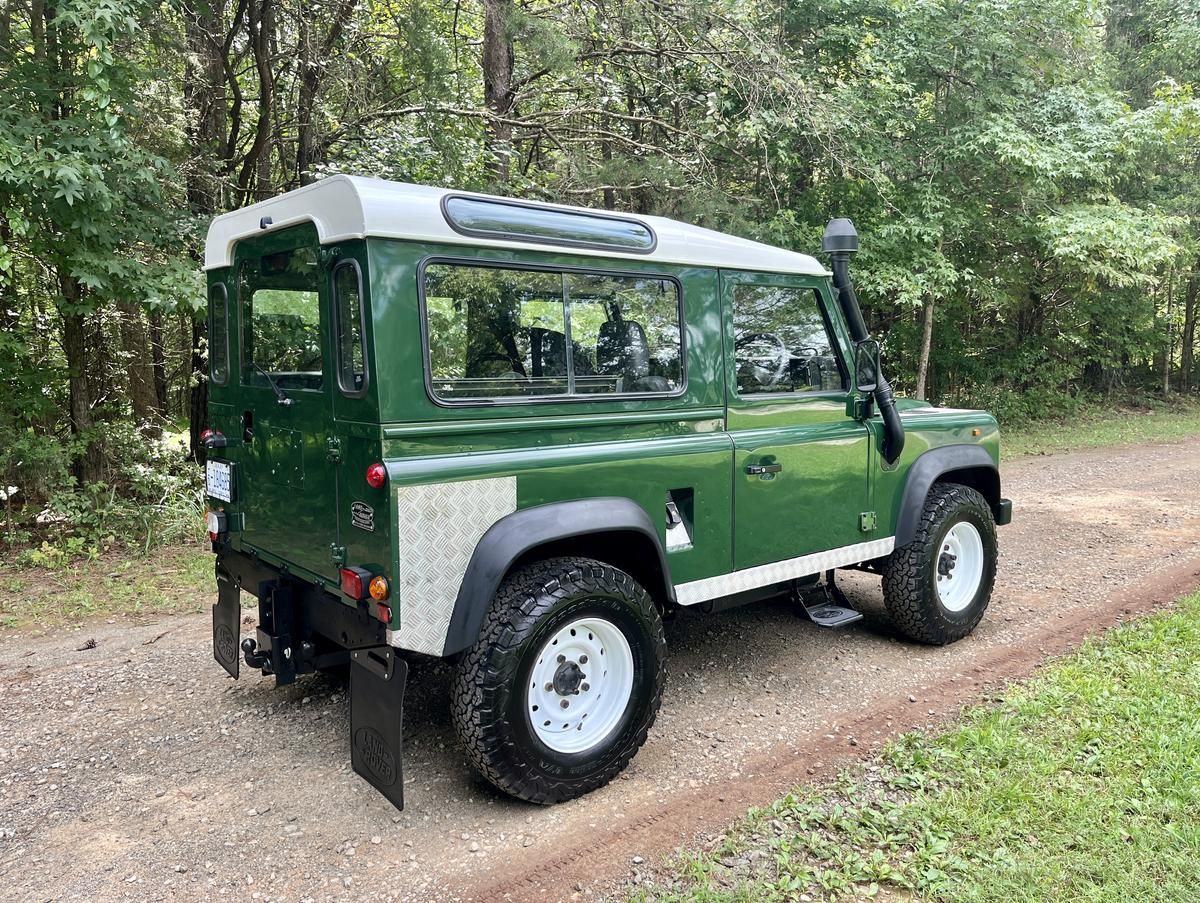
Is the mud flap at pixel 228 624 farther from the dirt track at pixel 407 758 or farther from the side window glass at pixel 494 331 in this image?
the side window glass at pixel 494 331

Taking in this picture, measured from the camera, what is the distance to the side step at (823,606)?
4.24 metres

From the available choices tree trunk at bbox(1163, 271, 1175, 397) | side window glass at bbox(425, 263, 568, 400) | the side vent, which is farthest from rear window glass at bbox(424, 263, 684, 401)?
tree trunk at bbox(1163, 271, 1175, 397)

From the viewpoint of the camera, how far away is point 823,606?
173 inches

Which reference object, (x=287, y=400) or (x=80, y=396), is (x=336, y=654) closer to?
(x=287, y=400)

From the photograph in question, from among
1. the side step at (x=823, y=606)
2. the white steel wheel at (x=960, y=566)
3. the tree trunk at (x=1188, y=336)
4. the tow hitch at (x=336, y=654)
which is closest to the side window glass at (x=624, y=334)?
the tow hitch at (x=336, y=654)

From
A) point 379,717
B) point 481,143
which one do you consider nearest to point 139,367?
point 481,143

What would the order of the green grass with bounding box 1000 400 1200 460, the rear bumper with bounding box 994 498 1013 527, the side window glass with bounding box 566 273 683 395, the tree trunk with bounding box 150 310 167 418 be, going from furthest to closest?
1. the green grass with bounding box 1000 400 1200 460
2. the tree trunk with bounding box 150 310 167 418
3. the rear bumper with bounding box 994 498 1013 527
4. the side window glass with bounding box 566 273 683 395

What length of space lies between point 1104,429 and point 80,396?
1623cm

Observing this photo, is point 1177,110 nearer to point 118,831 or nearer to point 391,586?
point 391,586

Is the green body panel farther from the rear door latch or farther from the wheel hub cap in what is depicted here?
the wheel hub cap

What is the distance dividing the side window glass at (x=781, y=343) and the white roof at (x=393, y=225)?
0.16 meters

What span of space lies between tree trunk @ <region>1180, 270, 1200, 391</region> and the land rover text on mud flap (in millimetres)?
20472

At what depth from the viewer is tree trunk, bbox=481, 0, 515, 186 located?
8.55 meters

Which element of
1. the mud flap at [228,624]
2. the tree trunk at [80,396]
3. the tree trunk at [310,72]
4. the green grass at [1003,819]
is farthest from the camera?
the tree trunk at [310,72]
